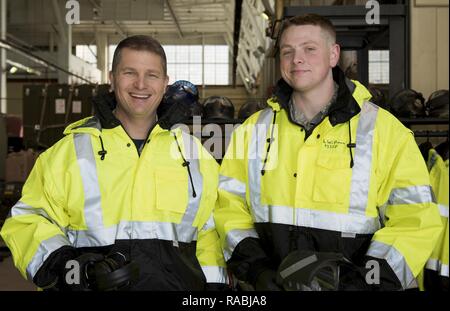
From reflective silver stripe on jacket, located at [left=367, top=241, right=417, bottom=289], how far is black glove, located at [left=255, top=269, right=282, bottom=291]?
34cm

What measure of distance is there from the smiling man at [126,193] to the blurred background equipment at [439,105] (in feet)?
6.73

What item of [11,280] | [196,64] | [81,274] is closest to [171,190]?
[81,274]

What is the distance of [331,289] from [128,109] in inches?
37.4

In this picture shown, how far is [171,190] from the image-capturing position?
75.6 inches

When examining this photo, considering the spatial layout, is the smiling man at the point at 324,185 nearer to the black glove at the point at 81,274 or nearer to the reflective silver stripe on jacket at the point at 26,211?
the black glove at the point at 81,274

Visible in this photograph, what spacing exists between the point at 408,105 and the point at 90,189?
7.80 ft

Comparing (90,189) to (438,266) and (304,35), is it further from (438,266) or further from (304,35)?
(438,266)

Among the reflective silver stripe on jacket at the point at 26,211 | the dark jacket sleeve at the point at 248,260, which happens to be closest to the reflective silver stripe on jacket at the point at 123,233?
the reflective silver stripe on jacket at the point at 26,211

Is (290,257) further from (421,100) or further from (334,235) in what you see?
(421,100)

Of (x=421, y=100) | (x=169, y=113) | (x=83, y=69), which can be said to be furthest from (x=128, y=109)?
(x=83, y=69)

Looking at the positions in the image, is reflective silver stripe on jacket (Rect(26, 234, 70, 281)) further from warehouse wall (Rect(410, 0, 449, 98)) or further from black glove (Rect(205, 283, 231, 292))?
warehouse wall (Rect(410, 0, 449, 98))

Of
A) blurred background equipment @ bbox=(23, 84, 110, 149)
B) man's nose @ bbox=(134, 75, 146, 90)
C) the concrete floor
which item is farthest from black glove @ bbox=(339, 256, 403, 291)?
blurred background equipment @ bbox=(23, 84, 110, 149)

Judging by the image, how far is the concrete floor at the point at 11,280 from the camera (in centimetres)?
449

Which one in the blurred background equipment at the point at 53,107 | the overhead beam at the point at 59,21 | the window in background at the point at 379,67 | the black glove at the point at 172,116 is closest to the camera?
the black glove at the point at 172,116
